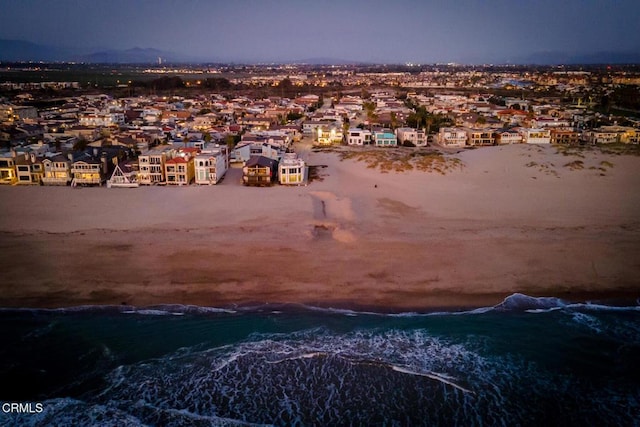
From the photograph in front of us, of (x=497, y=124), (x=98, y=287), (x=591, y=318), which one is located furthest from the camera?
(x=497, y=124)

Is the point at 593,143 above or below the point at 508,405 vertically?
above

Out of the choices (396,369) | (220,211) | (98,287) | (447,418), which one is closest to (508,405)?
(447,418)

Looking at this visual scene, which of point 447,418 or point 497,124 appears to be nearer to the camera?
→ point 447,418

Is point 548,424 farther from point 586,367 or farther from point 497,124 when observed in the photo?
point 497,124

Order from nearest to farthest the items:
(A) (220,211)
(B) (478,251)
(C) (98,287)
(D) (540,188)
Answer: (C) (98,287)
(B) (478,251)
(A) (220,211)
(D) (540,188)

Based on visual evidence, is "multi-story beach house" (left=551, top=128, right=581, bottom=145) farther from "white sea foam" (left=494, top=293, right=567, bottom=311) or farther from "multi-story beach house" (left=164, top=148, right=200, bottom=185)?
"multi-story beach house" (left=164, top=148, right=200, bottom=185)

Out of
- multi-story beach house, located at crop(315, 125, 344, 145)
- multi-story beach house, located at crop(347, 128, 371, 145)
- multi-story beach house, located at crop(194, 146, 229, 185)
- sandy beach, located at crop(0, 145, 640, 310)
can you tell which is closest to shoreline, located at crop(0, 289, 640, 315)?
sandy beach, located at crop(0, 145, 640, 310)
